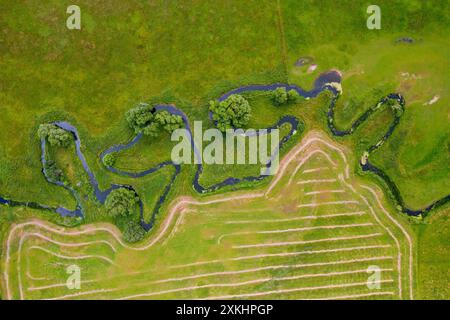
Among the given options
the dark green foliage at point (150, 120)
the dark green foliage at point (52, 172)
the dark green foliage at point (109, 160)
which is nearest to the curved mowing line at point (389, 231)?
the dark green foliage at point (150, 120)

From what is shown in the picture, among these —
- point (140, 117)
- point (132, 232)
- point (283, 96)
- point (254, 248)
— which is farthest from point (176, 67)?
point (254, 248)

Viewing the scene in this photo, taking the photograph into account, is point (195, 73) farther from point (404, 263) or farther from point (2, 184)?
point (404, 263)

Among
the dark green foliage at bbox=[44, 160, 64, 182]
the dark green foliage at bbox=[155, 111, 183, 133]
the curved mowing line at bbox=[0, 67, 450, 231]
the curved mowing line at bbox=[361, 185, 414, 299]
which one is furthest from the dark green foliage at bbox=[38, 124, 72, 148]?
the curved mowing line at bbox=[361, 185, 414, 299]

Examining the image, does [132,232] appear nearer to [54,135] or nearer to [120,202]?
[120,202]

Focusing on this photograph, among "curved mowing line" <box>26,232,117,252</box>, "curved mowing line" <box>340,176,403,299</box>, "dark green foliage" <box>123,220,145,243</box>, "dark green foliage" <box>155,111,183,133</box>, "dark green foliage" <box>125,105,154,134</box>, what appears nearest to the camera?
"dark green foliage" <box>125,105,154,134</box>

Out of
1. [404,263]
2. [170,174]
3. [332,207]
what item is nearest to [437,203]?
[404,263]

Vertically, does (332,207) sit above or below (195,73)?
below

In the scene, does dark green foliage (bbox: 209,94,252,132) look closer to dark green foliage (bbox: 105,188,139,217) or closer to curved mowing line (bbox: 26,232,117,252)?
dark green foliage (bbox: 105,188,139,217)

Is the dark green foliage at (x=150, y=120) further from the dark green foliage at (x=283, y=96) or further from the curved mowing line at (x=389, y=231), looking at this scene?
the curved mowing line at (x=389, y=231)
